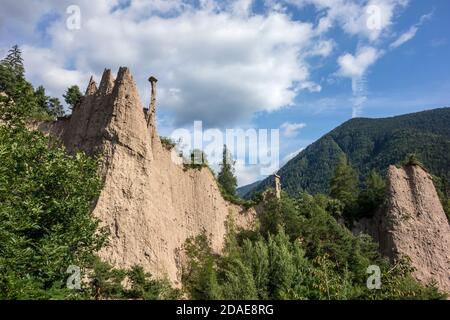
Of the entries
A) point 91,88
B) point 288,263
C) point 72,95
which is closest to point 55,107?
point 72,95

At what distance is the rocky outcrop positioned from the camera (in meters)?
29.5

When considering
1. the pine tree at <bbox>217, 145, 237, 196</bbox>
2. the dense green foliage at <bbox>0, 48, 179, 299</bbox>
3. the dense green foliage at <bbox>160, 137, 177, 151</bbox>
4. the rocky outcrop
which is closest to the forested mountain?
the pine tree at <bbox>217, 145, 237, 196</bbox>

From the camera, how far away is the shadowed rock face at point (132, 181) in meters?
19.8

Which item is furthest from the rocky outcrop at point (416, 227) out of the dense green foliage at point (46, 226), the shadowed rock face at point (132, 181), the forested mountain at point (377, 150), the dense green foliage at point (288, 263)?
the forested mountain at point (377, 150)

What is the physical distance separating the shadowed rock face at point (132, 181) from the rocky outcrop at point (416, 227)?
49.1ft

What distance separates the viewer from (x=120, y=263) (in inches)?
739

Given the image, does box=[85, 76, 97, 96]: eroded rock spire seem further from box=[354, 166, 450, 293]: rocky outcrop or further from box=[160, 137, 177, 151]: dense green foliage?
box=[354, 166, 450, 293]: rocky outcrop

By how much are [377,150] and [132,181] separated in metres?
154

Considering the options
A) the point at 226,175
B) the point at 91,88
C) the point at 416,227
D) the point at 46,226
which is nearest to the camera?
the point at 46,226

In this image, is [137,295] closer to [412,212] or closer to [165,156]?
[165,156]

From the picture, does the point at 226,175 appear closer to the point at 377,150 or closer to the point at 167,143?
the point at 167,143

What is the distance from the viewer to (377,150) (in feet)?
521
